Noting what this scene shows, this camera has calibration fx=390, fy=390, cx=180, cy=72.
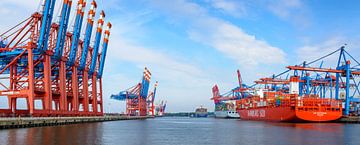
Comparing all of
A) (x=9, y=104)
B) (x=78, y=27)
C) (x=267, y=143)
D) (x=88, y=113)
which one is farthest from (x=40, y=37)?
(x=267, y=143)

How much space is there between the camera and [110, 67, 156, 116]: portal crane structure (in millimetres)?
131250

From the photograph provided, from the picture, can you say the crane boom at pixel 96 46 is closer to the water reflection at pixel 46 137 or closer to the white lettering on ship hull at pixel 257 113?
the white lettering on ship hull at pixel 257 113

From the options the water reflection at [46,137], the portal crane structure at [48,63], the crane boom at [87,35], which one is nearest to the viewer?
the water reflection at [46,137]

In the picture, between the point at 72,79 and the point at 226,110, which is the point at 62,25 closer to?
the point at 72,79

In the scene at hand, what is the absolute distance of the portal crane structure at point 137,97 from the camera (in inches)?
5167

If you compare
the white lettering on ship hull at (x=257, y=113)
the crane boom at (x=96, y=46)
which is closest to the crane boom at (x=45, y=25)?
the crane boom at (x=96, y=46)

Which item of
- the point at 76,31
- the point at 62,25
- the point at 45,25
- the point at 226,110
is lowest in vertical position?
the point at 226,110

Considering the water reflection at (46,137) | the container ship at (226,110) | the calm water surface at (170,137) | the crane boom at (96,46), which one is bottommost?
the container ship at (226,110)

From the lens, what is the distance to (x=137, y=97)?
138000 mm

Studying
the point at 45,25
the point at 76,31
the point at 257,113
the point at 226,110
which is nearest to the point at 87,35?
the point at 76,31

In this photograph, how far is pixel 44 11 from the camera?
52.9m

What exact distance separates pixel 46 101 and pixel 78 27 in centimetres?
1928

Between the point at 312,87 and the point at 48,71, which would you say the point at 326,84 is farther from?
the point at 48,71

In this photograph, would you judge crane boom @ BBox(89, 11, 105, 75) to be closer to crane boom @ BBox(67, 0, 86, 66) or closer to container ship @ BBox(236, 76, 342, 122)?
crane boom @ BBox(67, 0, 86, 66)
